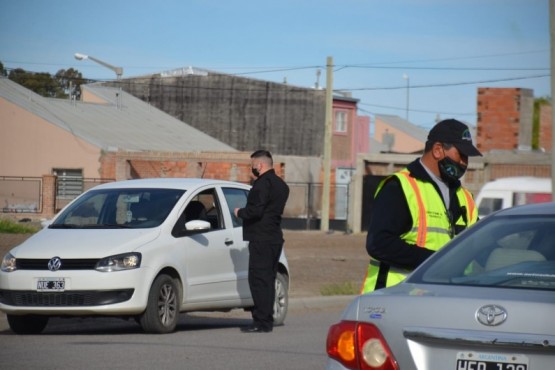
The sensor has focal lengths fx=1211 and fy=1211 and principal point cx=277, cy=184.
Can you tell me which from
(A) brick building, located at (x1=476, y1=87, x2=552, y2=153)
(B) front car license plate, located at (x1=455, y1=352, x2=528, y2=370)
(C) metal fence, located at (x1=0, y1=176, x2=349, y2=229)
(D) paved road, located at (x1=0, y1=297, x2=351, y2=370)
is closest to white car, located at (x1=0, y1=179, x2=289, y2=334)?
(D) paved road, located at (x1=0, y1=297, x2=351, y2=370)

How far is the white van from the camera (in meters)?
25.9

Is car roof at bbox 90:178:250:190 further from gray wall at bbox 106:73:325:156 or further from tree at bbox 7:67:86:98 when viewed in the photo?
gray wall at bbox 106:73:325:156

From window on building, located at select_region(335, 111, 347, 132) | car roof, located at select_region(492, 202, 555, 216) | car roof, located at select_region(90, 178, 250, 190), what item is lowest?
car roof, located at select_region(492, 202, 555, 216)

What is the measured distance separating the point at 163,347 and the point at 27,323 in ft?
6.55

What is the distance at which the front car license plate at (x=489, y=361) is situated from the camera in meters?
4.79

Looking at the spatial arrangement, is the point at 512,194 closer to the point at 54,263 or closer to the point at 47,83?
the point at 54,263

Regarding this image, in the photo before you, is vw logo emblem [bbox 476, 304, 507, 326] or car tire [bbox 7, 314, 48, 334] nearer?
vw logo emblem [bbox 476, 304, 507, 326]

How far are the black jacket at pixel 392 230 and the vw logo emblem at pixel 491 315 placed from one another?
151 cm

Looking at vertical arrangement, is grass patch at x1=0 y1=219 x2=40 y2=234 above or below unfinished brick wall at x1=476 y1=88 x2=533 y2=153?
below

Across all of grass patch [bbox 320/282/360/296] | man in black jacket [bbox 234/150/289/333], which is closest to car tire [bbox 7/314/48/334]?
man in black jacket [bbox 234/150/289/333]

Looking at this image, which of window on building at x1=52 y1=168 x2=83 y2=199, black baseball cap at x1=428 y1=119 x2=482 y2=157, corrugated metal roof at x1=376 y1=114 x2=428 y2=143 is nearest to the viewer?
black baseball cap at x1=428 y1=119 x2=482 y2=157

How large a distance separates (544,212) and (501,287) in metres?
0.79

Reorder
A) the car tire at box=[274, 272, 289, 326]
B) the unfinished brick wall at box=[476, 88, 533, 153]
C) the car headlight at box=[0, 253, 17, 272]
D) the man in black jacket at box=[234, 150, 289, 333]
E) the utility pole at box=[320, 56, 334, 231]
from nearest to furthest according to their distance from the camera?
the car headlight at box=[0, 253, 17, 272] → the man in black jacket at box=[234, 150, 289, 333] → the car tire at box=[274, 272, 289, 326] → the utility pole at box=[320, 56, 334, 231] → the unfinished brick wall at box=[476, 88, 533, 153]

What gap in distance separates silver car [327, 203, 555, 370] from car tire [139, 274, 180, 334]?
7.15m
